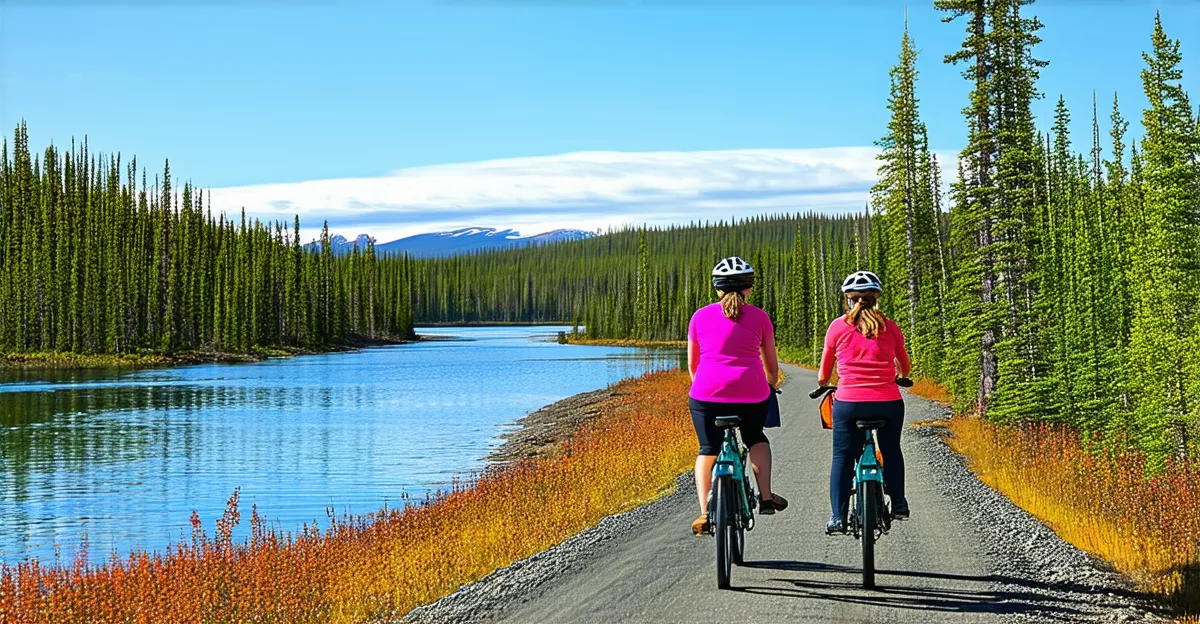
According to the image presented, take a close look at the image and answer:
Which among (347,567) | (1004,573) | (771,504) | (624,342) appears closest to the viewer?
(771,504)

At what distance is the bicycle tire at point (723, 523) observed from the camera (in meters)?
9.48

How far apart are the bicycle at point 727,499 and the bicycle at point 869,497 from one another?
0.87 metres

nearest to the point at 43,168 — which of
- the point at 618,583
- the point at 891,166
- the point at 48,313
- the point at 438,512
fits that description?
the point at 48,313

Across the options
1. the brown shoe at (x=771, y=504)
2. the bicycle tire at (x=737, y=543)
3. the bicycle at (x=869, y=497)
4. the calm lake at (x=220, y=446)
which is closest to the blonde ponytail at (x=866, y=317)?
the bicycle at (x=869, y=497)

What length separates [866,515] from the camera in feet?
30.9

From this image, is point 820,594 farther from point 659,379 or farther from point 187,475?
point 659,379

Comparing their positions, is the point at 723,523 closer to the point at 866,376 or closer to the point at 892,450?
the point at 892,450

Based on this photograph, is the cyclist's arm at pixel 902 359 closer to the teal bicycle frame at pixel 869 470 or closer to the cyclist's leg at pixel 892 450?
the cyclist's leg at pixel 892 450

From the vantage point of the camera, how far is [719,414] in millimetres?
9609

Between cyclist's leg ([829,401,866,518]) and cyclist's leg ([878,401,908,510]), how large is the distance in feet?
0.66

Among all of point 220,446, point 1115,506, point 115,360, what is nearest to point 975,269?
point 1115,506

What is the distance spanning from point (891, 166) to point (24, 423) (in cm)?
4047

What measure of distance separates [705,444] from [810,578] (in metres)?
1.80

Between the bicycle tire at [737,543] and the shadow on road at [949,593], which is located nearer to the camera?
the shadow on road at [949,593]
